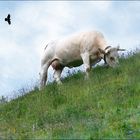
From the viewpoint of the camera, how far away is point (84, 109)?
14477 mm

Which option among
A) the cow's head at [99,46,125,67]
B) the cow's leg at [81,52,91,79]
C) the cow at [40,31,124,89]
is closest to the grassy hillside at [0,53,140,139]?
the cow's head at [99,46,125,67]

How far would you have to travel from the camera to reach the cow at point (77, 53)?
21.6 m

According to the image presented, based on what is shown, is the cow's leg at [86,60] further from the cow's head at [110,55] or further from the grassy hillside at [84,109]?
the grassy hillside at [84,109]

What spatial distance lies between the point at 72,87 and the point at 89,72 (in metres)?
2.76

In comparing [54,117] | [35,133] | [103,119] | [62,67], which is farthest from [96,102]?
[62,67]

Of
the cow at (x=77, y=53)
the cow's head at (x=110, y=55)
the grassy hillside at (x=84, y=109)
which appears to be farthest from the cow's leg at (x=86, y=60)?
the grassy hillside at (x=84, y=109)

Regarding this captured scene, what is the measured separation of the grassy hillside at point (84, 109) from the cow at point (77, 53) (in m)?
0.87

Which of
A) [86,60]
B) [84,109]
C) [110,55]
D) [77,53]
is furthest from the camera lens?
[77,53]

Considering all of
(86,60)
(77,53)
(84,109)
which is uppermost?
(77,53)

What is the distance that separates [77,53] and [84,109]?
26.9ft

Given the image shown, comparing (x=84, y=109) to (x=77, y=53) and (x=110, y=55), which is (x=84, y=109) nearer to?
(x=110, y=55)

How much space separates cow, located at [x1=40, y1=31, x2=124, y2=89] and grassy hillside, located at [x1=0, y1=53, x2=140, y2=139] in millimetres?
871

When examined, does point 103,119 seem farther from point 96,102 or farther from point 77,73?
point 77,73

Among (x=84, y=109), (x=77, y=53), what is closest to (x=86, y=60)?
(x=77, y=53)
